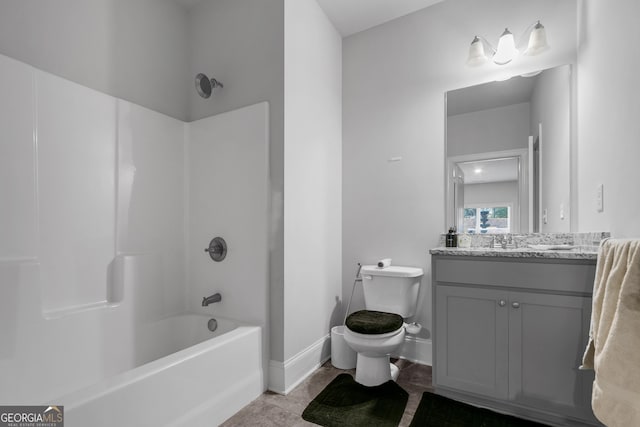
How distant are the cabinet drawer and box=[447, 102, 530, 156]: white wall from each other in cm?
94

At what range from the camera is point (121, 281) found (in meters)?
1.93

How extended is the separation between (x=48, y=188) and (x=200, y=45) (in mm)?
1530

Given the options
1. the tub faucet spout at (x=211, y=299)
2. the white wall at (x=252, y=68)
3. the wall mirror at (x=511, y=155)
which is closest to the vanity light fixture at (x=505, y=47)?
the wall mirror at (x=511, y=155)

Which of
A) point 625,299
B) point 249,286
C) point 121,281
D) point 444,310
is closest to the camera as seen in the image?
point 625,299

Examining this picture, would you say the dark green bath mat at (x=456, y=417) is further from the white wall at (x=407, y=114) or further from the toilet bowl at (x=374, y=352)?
the white wall at (x=407, y=114)

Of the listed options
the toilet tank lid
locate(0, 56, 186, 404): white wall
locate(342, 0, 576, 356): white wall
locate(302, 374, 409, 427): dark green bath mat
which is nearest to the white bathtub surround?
locate(0, 56, 186, 404): white wall

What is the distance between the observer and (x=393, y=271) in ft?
7.33

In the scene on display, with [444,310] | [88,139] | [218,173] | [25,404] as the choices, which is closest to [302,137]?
[218,173]

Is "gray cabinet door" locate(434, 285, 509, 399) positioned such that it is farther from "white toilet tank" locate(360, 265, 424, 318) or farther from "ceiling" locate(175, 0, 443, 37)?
"ceiling" locate(175, 0, 443, 37)

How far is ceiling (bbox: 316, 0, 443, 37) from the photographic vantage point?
2.38 metres

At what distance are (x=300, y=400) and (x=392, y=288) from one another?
3.12ft

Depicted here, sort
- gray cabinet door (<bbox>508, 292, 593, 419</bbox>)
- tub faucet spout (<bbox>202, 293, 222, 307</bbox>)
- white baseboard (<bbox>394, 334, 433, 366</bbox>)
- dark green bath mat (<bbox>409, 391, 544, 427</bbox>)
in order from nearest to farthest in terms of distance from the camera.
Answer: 1. gray cabinet door (<bbox>508, 292, 593, 419</bbox>)
2. dark green bath mat (<bbox>409, 391, 544, 427</bbox>)
3. tub faucet spout (<bbox>202, 293, 222, 307</bbox>)
4. white baseboard (<bbox>394, 334, 433, 366</bbox>)

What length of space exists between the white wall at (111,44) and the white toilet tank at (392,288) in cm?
197

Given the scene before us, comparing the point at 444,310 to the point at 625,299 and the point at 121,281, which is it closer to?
the point at 625,299
